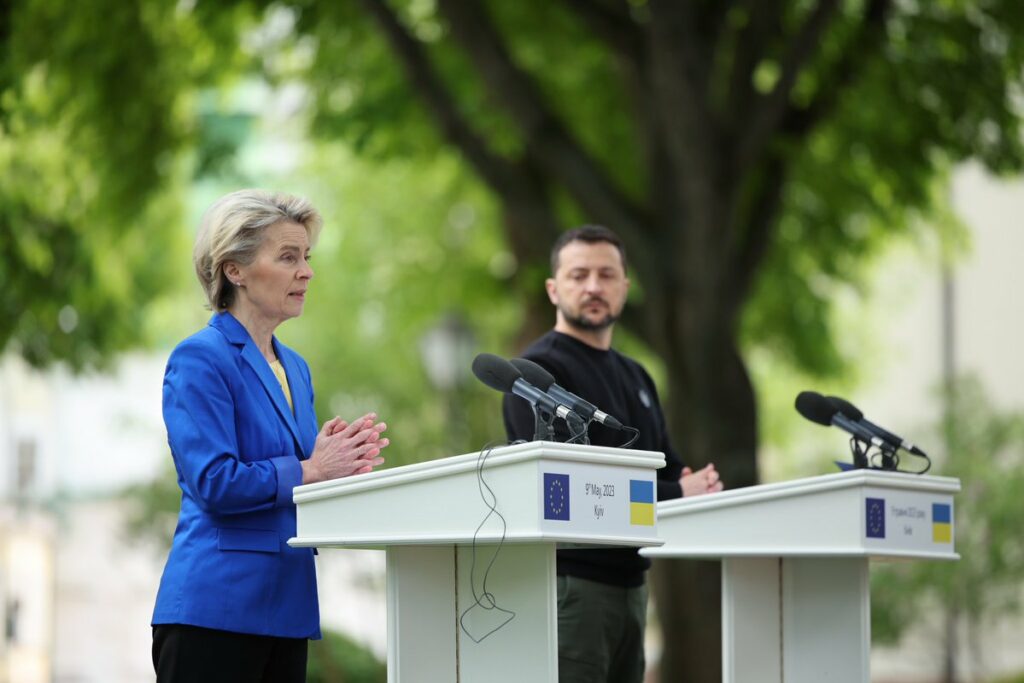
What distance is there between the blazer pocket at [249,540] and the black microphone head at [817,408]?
2.24 m

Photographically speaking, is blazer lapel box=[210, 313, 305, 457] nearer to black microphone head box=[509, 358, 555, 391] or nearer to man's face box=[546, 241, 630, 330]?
black microphone head box=[509, 358, 555, 391]

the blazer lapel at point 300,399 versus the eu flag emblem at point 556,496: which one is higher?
the blazer lapel at point 300,399

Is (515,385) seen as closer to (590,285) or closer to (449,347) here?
(590,285)

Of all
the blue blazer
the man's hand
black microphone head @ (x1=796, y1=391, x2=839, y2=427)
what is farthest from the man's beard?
the blue blazer

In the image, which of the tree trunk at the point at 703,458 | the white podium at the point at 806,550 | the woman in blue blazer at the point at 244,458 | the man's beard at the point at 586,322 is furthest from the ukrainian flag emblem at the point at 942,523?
the tree trunk at the point at 703,458

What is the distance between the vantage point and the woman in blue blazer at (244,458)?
165 inches

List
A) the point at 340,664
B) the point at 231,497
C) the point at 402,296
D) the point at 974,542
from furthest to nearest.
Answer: the point at 402,296, the point at 340,664, the point at 974,542, the point at 231,497

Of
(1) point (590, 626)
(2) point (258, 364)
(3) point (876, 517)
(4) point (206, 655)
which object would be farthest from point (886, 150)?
(4) point (206, 655)

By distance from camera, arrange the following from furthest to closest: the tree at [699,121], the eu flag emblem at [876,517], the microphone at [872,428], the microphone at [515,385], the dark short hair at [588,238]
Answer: the tree at [699,121], the dark short hair at [588,238], the microphone at [872,428], the eu flag emblem at [876,517], the microphone at [515,385]

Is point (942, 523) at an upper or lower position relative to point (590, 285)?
lower

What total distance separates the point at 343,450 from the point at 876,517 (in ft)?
6.64

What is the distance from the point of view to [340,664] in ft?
50.4

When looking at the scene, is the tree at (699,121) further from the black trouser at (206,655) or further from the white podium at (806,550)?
the black trouser at (206,655)

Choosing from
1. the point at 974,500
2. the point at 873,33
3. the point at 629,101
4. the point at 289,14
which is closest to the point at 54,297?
the point at 289,14
